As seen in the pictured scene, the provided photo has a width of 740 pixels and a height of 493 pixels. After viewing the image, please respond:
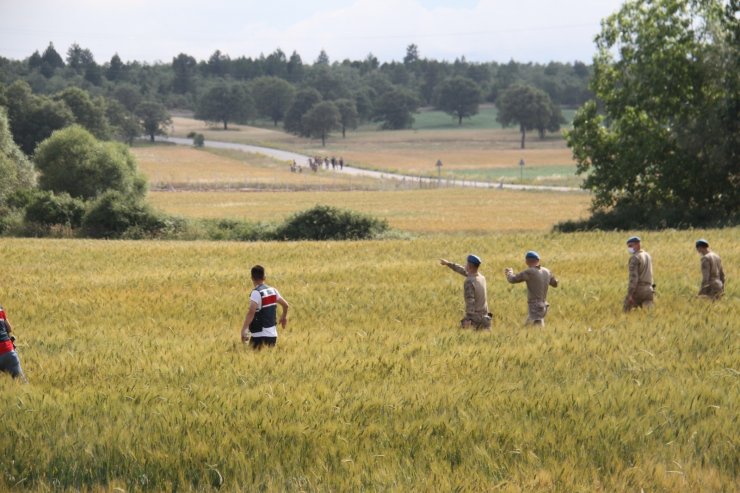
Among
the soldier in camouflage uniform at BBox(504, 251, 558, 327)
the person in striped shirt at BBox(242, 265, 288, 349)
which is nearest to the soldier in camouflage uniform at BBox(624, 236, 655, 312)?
the soldier in camouflage uniform at BBox(504, 251, 558, 327)

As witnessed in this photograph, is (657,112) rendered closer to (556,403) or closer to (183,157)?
(556,403)

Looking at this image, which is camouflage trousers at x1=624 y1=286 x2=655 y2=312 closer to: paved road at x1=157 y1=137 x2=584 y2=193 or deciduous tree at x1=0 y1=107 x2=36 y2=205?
deciduous tree at x1=0 y1=107 x2=36 y2=205

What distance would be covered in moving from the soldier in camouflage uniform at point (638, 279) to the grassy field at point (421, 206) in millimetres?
44112

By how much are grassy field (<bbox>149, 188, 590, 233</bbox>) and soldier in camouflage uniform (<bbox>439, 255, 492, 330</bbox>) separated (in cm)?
4637

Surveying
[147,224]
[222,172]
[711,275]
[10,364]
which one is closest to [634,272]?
[711,275]

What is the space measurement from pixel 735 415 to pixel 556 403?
210 centimetres

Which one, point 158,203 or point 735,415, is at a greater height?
point 735,415

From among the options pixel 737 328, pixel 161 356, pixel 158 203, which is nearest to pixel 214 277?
pixel 161 356

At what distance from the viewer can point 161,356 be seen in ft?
49.4

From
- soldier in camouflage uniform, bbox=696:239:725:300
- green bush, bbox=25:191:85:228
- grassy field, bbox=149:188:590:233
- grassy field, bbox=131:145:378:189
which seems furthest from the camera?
grassy field, bbox=131:145:378:189

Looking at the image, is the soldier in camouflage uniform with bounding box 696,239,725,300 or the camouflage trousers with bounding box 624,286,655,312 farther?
the soldier in camouflage uniform with bounding box 696,239,725,300

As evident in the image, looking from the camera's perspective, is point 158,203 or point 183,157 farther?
point 183,157

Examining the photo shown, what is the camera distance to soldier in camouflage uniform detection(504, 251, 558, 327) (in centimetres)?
1708

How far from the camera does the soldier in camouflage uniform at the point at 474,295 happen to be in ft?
54.5
